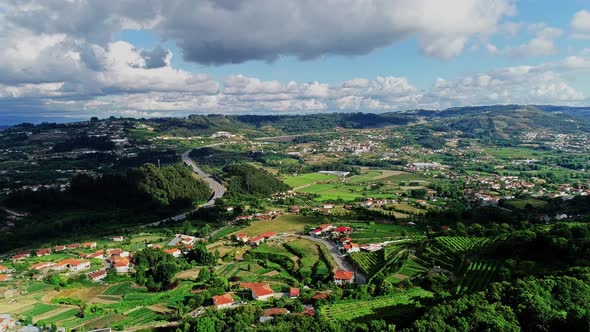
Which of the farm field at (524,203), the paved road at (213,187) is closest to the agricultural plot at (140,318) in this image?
the paved road at (213,187)

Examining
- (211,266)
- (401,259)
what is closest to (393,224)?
(401,259)

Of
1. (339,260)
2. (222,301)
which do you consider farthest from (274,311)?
(339,260)

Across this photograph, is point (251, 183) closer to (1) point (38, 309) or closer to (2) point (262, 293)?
(2) point (262, 293)

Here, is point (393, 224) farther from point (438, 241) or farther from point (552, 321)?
point (552, 321)

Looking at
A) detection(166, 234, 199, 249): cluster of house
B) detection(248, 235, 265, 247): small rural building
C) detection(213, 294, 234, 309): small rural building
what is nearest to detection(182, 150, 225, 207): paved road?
detection(166, 234, 199, 249): cluster of house

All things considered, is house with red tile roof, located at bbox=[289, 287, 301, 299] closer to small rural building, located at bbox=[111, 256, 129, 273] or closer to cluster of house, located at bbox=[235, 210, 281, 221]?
small rural building, located at bbox=[111, 256, 129, 273]

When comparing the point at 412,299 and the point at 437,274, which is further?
the point at 437,274
